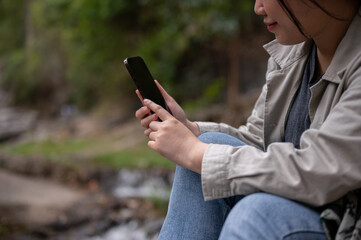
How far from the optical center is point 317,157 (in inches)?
41.0

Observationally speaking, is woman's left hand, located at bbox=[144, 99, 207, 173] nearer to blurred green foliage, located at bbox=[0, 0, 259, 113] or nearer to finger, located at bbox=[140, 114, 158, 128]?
finger, located at bbox=[140, 114, 158, 128]

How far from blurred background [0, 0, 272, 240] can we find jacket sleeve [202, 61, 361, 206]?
3.23 metres

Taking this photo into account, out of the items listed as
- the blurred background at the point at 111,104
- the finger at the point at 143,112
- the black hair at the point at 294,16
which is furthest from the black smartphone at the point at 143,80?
the blurred background at the point at 111,104

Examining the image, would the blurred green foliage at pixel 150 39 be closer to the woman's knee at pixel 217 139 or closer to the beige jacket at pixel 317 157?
the woman's knee at pixel 217 139

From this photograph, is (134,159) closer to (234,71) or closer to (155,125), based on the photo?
(234,71)

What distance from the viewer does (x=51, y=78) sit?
18469 millimetres

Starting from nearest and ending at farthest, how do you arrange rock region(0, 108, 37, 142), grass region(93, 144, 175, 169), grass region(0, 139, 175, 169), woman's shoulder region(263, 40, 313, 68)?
woman's shoulder region(263, 40, 313, 68) < grass region(93, 144, 175, 169) < grass region(0, 139, 175, 169) < rock region(0, 108, 37, 142)

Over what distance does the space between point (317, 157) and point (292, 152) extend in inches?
2.3

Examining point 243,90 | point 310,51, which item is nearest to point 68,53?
point 243,90

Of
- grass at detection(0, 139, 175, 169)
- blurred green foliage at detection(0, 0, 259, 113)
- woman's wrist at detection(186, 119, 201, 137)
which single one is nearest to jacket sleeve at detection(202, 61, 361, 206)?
woman's wrist at detection(186, 119, 201, 137)

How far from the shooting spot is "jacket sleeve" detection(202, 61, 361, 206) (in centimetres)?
102

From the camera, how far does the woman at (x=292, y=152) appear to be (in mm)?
1031

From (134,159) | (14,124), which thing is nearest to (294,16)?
(134,159)

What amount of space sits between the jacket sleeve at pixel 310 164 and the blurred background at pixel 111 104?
3.23 meters
